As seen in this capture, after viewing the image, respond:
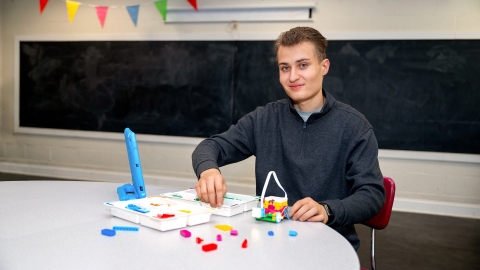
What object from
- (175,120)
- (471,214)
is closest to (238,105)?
(175,120)

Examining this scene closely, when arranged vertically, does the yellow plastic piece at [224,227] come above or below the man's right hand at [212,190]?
below

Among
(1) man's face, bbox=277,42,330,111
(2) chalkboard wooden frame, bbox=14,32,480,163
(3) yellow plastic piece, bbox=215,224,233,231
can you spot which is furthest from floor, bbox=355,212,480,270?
(3) yellow plastic piece, bbox=215,224,233,231

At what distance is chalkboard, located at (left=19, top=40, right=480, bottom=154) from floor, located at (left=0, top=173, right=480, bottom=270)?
643mm

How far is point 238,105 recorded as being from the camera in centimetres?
469

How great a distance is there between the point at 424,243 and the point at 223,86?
2351 mm

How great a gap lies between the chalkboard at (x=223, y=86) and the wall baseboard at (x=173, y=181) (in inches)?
18.9

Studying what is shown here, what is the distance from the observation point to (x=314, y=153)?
5.48 ft

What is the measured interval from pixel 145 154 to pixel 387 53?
2.65 metres

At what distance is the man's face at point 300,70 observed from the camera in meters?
→ 1.68

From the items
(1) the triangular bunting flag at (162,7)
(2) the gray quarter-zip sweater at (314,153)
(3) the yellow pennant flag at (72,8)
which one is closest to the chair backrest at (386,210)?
(2) the gray quarter-zip sweater at (314,153)

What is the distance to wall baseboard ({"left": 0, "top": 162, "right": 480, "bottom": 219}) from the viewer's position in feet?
13.7

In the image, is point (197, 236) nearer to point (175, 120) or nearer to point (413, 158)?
point (413, 158)

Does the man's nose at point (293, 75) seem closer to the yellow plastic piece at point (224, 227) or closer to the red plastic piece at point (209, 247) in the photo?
the yellow plastic piece at point (224, 227)

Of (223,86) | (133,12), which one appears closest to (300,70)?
(223,86)
